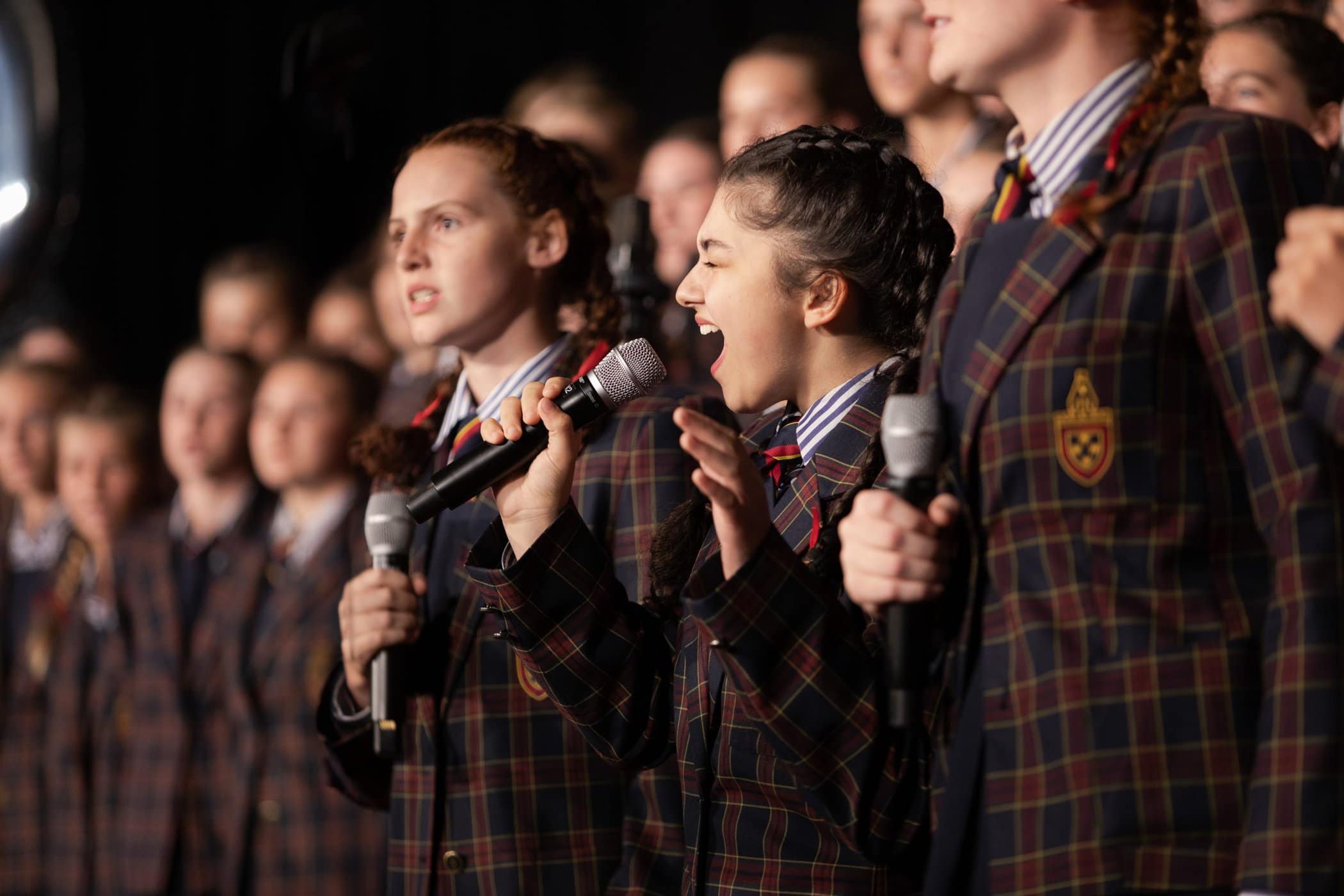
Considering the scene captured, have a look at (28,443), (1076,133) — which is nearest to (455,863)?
(1076,133)

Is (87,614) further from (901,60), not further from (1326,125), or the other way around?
(1326,125)

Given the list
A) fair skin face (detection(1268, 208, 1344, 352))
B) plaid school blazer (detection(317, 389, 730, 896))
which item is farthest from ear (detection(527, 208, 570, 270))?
fair skin face (detection(1268, 208, 1344, 352))

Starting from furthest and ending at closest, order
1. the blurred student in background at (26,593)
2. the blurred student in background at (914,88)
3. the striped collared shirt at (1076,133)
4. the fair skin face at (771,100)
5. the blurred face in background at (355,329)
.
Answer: the blurred face in background at (355,329)
the blurred student in background at (26,593)
the fair skin face at (771,100)
the blurred student in background at (914,88)
the striped collared shirt at (1076,133)

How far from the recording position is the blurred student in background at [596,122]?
3164 millimetres

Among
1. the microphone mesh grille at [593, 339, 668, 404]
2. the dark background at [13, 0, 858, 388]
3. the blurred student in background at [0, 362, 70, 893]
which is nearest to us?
the microphone mesh grille at [593, 339, 668, 404]

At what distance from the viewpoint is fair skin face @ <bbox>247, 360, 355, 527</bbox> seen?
3262 millimetres

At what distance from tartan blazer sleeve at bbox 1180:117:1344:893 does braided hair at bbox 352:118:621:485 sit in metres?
0.98

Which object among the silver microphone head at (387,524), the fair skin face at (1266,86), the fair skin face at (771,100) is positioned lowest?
the silver microphone head at (387,524)

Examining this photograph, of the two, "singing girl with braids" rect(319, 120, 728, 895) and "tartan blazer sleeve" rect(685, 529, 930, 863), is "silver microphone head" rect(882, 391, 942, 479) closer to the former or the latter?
"tartan blazer sleeve" rect(685, 529, 930, 863)

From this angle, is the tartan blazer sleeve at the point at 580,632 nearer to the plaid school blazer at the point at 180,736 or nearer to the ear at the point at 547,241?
the ear at the point at 547,241

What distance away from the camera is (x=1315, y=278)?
1.03 metres

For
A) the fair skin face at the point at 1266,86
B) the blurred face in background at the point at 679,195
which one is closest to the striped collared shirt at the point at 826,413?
the fair skin face at the point at 1266,86

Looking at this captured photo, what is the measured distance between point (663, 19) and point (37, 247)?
1734mm

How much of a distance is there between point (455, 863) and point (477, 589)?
318 millimetres
